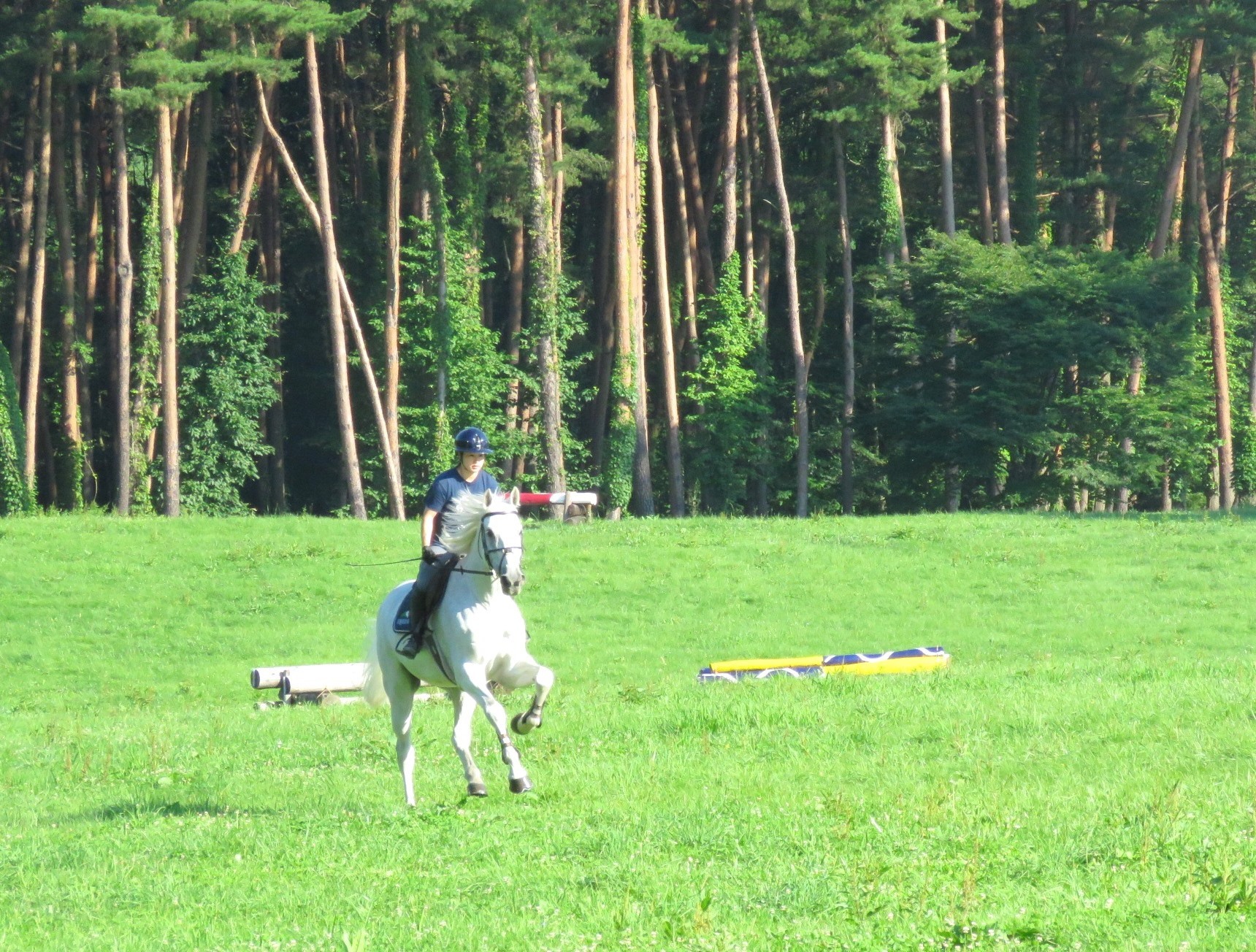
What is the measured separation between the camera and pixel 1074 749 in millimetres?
13758

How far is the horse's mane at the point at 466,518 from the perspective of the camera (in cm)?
1234

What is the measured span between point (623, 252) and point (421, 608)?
38.3 meters

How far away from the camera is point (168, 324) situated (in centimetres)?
4709

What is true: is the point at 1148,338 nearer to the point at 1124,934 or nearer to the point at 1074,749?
the point at 1074,749

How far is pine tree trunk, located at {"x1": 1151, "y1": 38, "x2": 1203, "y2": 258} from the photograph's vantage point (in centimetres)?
5541

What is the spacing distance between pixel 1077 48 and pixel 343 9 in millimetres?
29189

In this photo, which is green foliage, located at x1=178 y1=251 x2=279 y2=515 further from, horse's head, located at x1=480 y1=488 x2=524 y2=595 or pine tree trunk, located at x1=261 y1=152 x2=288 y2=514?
horse's head, located at x1=480 y1=488 x2=524 y2=595

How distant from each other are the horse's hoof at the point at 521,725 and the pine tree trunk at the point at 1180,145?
49215 millimetres

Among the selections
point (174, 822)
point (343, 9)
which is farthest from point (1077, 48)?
point (174, 822)

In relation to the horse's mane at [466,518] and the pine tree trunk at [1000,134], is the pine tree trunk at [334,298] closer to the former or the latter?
the pine tree trunk at [1000,134]

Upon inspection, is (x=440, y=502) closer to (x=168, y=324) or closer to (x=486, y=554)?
(x=486, y=554)

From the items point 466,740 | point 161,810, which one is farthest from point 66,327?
point 466,740

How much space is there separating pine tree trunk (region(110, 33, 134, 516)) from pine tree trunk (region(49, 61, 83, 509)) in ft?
11.5

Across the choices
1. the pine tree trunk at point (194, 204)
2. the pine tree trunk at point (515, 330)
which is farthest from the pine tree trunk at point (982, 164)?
the pine tree trunk at point (194, 204)
